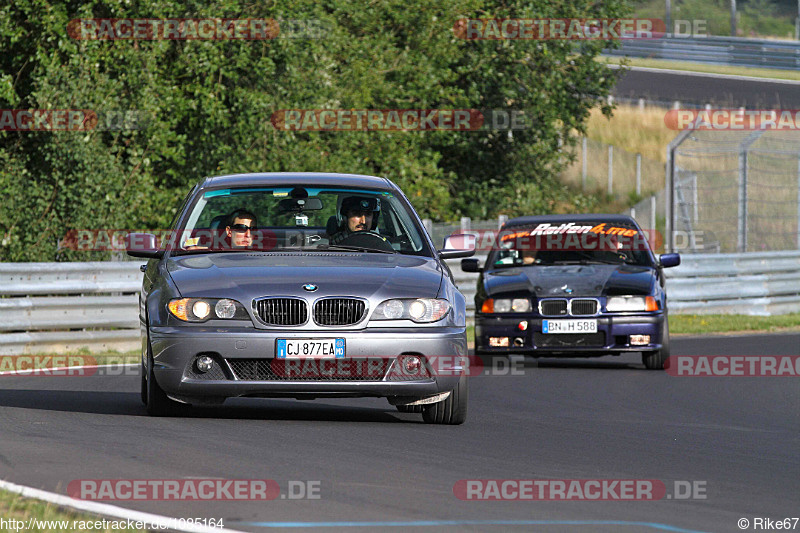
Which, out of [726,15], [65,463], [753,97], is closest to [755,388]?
[65,463]

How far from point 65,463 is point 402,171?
73.1ft

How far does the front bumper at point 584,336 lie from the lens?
14.3 meters

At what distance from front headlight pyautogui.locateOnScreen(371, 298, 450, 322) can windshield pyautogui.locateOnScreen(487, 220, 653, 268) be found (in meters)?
6.50

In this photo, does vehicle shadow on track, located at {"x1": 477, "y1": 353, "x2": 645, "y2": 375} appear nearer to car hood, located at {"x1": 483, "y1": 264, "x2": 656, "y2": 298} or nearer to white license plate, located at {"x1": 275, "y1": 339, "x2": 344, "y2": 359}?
car hood, located at {"x1": 483, "y1": 264, "x2": 656, "y2": 298}

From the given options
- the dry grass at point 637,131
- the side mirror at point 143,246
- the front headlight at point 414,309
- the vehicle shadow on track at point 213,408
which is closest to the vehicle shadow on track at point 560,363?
the vehicle shadow on track at point 213,408

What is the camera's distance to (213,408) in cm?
1005

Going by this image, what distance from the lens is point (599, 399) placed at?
1179 cm

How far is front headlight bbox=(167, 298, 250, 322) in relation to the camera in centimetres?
865

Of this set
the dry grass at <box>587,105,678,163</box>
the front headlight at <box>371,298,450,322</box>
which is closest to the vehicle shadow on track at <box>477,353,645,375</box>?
the front headlight at <box>371,298,450,322</box>

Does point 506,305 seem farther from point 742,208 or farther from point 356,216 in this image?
point 742,208

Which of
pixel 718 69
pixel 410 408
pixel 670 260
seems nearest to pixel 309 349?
pixel 410 408

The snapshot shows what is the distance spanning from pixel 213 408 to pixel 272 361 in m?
1.58

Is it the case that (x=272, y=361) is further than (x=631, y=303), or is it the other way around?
(x=631, y=303)

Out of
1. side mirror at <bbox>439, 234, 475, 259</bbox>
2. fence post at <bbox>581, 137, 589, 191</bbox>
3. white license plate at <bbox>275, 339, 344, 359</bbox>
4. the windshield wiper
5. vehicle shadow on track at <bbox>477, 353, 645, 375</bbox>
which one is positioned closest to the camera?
white license plate at <bbox>275, 339, 344, 359</bbox>
